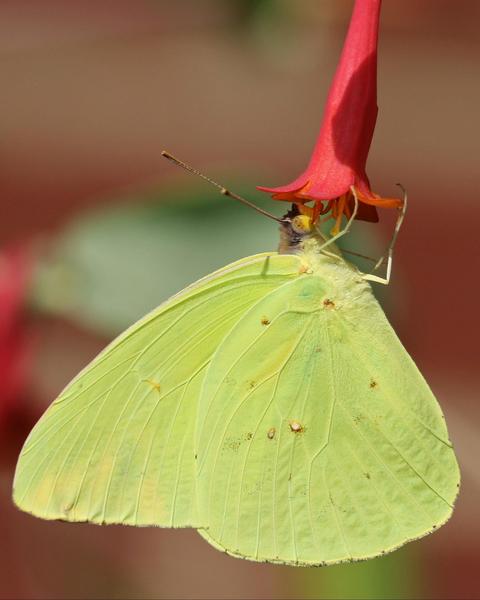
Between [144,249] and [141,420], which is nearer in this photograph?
[141,420]

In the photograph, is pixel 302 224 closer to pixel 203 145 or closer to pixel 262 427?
pixel 262 427

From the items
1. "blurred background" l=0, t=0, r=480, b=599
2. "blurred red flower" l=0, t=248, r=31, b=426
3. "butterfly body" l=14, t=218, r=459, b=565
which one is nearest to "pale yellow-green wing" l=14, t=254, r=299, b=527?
"butterfly body" l=14, t=218, r=459, b=565

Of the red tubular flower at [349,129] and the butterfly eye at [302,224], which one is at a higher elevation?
the red tubular flower at [349,129]

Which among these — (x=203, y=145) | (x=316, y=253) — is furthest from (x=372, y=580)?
(x=203, y=145)

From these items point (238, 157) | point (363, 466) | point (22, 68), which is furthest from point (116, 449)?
point (22, 68)

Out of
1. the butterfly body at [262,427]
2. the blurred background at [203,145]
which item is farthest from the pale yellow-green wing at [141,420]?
the blurred background at [203,145]

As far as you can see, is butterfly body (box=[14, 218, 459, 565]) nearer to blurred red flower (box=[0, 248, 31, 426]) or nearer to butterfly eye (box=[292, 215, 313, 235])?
butterfly eye (box=[292, 215, 313, 235])

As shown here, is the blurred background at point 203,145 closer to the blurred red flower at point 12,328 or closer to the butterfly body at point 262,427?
the blurred red flower at point 12,328
